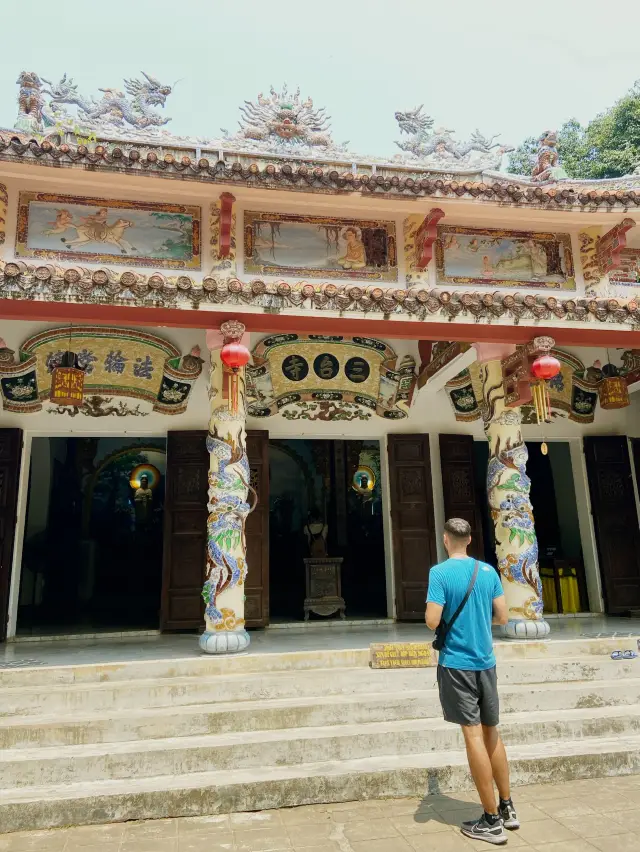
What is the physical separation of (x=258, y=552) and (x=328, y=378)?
7.45 feet

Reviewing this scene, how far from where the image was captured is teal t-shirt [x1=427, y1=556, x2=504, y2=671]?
2.82 meters

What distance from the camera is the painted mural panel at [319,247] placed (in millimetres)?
6004

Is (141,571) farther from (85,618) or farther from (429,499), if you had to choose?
(429,499)

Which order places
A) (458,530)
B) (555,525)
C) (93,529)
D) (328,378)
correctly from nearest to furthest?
(458,530) → (328,378) → (555,525) → (93,529)

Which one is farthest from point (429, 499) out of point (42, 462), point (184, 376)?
point (42, 462)

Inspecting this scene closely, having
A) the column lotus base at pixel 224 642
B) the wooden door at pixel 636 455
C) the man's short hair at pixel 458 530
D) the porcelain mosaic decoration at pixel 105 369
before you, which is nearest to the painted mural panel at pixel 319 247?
the porcelain mosaic decoration at pixel 105 369

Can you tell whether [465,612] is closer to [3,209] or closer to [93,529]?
[3,209]

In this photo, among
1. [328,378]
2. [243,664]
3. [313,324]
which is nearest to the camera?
[243,664]

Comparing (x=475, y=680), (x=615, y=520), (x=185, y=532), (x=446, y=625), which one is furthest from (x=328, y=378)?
(x=475, y=680)

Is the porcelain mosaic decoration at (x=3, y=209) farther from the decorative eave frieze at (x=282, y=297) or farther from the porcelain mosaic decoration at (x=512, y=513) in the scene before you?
the porcelain mosaic decoration at (x=512, y=513)

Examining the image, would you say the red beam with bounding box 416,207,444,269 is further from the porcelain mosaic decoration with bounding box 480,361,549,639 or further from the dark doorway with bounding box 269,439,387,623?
the dark doorway with bounding box 269,439,387,623

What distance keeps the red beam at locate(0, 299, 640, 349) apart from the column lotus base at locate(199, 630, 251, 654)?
8.61ft

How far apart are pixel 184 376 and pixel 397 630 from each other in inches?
150

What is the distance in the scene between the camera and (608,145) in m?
20.5
